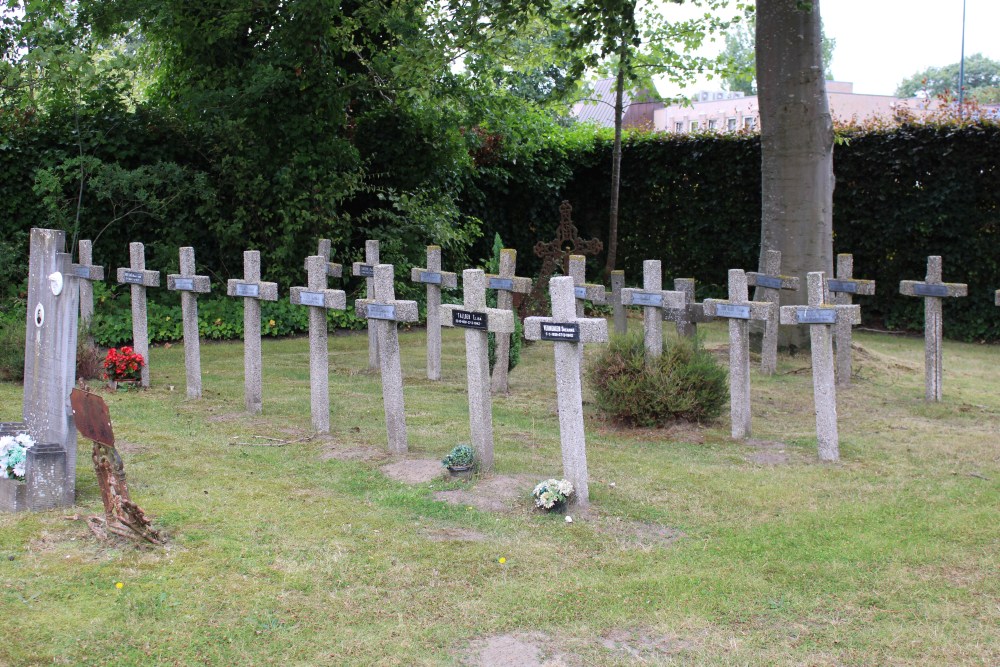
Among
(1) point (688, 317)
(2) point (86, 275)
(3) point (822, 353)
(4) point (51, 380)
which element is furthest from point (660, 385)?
(2) point (86, 275)

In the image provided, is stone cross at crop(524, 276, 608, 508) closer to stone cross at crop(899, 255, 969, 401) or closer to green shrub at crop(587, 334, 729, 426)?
green shrub at crop(587, 334, 729, 426)

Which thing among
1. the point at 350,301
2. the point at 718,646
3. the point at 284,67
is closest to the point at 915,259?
the point at 350,301

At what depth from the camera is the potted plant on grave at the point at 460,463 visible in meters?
6.77

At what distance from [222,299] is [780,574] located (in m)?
11.8

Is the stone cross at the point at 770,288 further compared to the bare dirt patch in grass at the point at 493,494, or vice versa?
the stone cross at the point at 770,288

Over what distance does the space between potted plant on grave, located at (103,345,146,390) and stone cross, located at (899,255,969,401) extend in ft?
26.9

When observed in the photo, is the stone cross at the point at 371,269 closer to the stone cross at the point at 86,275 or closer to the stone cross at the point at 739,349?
the stone cross at the point at 86,275

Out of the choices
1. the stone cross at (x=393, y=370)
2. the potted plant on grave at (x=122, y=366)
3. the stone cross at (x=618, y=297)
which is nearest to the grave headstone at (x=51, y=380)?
the stone cross at (x=393, y=370)

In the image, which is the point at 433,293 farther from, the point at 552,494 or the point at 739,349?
the point at 552,494

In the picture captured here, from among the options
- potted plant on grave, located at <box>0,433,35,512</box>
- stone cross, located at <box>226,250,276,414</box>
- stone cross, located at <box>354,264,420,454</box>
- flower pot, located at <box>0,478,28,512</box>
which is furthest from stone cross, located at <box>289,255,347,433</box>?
flower pot, located at <box>0,478,28,512</box>

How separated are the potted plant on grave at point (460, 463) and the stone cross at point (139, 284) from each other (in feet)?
16.0

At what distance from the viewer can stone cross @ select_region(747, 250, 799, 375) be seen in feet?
33.9

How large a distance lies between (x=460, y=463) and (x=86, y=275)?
20.4 ft

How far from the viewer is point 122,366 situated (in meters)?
10.4
